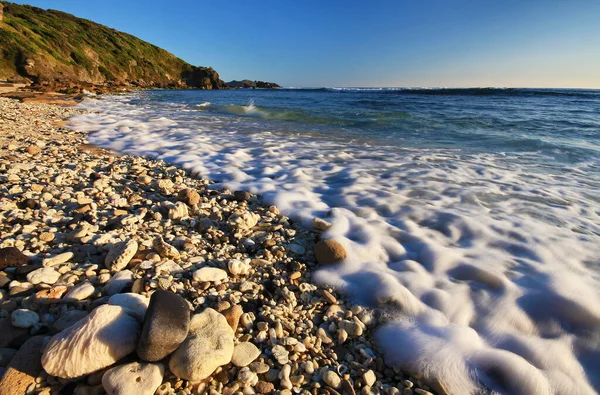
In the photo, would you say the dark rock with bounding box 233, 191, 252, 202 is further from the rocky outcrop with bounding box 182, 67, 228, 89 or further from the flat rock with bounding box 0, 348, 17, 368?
the rocky outcrop with bounding box 182, 67, 228, 89

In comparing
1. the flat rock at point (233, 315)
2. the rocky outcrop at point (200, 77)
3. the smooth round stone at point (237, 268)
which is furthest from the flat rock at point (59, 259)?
the rocky outcrop at point (200, 77)

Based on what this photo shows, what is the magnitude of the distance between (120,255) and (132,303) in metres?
0.50

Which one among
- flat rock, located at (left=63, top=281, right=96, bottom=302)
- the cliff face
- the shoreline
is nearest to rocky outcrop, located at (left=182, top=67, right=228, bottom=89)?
the cliff face

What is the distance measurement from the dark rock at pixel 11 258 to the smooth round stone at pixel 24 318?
48 centimetres

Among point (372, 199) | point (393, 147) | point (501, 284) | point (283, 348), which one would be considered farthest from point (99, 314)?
point (393, 147)

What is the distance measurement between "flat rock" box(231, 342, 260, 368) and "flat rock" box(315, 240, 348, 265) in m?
0.86

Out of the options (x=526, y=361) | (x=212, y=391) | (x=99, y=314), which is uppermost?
(x=99, y=314)

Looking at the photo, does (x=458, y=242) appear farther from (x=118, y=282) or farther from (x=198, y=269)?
(x=118, y=282)

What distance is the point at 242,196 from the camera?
10.3 feet

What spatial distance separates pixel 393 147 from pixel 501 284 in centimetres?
482

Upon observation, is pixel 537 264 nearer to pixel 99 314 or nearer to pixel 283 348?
pixel 283 348

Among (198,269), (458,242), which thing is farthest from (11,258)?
(458,242)

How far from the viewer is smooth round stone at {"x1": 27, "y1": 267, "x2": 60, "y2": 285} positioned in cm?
161

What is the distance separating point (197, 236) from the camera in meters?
2.32
